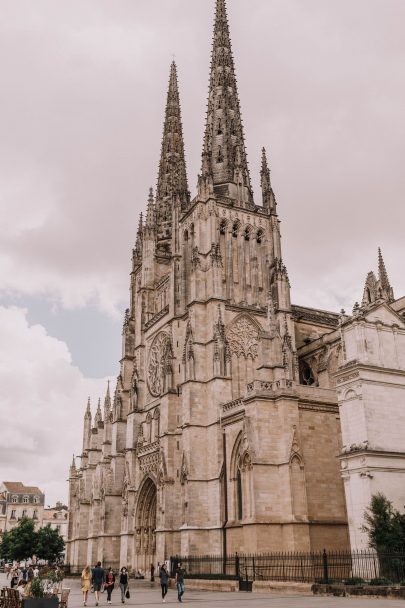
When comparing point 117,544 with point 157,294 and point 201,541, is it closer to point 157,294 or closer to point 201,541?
point 201,541

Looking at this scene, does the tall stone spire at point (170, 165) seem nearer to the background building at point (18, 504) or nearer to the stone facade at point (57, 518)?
the background building at point (18, 504)

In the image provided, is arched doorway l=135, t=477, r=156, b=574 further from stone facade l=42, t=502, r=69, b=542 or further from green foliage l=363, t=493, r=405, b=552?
stone facade l=42, t=502, r=69, b=542

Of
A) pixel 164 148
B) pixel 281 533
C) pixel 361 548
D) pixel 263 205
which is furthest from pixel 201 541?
pixel 164 148

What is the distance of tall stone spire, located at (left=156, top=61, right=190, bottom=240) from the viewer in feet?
190

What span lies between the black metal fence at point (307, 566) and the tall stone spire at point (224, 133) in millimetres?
25066

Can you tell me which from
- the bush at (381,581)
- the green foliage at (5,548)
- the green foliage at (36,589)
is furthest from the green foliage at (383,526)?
the green foliage at (5,548)

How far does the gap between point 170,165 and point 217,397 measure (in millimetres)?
32049

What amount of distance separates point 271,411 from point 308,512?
193 inches

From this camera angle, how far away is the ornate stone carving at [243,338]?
39625 mm

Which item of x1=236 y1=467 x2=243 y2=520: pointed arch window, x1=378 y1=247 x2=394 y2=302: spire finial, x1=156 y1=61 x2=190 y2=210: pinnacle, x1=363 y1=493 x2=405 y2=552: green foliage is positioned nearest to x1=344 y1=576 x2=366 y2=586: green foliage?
x1=363 y1=493 x2=405 y2=552: green foliage

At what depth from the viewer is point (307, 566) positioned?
24.5 metres

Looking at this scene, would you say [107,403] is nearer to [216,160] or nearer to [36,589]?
[216,160]

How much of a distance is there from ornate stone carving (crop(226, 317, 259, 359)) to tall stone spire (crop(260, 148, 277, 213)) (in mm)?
10077

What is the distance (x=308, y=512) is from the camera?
28.3m
